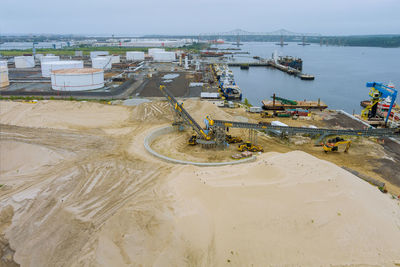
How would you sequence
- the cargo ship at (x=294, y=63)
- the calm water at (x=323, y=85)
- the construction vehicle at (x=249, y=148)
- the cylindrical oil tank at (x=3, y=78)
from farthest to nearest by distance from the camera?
the cargo ship at (x=294, y=63) → the calm water at (x=323, y=85) → the cylindrical oil tank at (x=3, y=78) → the construction vehicle at (x=249, y=148)

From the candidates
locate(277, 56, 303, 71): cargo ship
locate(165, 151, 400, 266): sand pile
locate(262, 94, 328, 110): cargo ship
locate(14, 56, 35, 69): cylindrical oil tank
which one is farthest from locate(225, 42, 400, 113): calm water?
locate(14, 56, 35, 69): cylindrical oil tank

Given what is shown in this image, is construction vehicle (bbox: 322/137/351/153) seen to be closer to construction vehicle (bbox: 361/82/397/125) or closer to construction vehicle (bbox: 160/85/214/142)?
construction vehicle (bbox: 160/85/214/142)

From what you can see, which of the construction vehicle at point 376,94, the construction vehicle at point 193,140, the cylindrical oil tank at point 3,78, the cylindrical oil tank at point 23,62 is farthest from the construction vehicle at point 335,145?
the cylindrical oil tank at point 23,62

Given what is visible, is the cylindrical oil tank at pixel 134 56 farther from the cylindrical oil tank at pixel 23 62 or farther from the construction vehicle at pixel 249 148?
A: the construction vehicle at pixel 249 148

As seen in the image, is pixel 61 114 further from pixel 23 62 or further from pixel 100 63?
pixel 23 62

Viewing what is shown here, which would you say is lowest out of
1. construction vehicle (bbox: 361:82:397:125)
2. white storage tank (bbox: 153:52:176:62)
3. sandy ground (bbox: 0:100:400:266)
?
sandy ground (bbox: 0:100:400:266)

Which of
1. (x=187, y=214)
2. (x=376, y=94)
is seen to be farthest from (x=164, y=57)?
(x=187, y=214)
